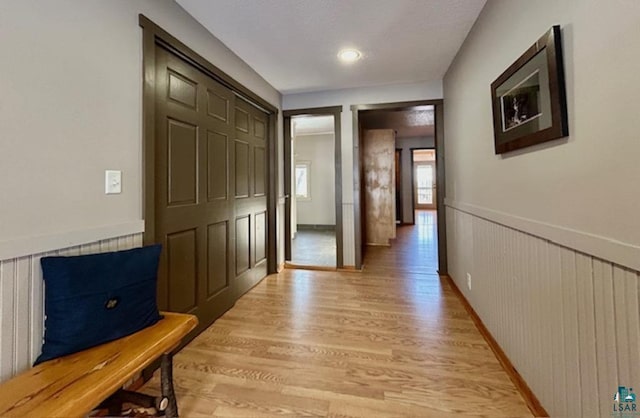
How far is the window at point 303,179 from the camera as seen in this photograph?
7.35m

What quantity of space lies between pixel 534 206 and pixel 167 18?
2.36 m

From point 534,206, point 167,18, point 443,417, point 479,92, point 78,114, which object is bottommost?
point 443,417

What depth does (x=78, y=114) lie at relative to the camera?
1.25 meters

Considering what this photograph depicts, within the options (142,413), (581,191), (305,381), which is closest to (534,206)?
(581,191)

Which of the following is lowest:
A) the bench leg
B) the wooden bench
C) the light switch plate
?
the bench leg

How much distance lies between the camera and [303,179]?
24.2 ft

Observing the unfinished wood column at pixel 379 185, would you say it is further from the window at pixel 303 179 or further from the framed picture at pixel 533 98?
the framed picture at pixel 533 98

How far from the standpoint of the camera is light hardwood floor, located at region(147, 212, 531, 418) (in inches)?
55.0

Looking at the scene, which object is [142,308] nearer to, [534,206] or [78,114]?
[78,114]

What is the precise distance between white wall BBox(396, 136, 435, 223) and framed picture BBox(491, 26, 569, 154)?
6.37 metres

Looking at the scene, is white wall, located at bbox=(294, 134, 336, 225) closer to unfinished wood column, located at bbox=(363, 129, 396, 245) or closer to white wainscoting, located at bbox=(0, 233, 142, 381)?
unfinished wood column, located at bbox=(363, 129, 396, 245)

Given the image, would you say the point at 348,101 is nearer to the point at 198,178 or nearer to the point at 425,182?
the point at 198,178

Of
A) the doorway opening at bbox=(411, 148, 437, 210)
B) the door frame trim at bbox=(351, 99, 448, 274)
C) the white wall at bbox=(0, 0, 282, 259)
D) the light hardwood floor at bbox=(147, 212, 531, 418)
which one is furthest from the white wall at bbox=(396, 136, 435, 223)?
the white wall at bbox=(0, 0, 282, 259)

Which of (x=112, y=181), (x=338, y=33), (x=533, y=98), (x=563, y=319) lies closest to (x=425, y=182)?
(x=338, y=33)
